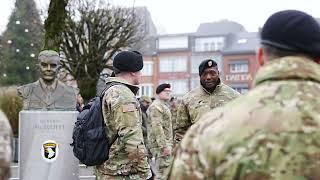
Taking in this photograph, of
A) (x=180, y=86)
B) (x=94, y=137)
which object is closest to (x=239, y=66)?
(x=180, y=86)

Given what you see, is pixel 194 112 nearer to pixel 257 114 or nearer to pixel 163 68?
pixel 257 114

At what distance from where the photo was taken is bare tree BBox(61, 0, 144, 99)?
28.1 metres

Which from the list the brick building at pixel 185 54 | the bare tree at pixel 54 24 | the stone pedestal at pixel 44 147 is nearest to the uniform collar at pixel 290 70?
the stone pedestal at pixel 44 147

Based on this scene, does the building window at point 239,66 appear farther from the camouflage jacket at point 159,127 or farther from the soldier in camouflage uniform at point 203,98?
the soldier in camouflage uniform at point 203,98

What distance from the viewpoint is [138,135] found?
211 inches

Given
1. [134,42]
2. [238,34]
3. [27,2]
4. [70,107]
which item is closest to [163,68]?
[238,34]

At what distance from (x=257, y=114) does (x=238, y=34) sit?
71.0m

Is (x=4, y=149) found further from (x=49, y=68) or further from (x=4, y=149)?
(x=49, y=68)

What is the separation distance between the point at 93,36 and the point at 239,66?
4170cm

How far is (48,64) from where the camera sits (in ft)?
27.1

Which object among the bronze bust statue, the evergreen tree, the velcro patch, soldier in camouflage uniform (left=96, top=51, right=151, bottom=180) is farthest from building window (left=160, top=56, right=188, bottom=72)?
the velcro patch

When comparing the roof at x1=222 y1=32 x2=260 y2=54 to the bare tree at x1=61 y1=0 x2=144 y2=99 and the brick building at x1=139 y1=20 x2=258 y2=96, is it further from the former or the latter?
the bare tree at x1=61 y1=0 x2=144 y2=99

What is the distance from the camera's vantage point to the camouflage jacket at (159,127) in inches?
418

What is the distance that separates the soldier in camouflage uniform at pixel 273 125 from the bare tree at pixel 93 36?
24.8 meters
